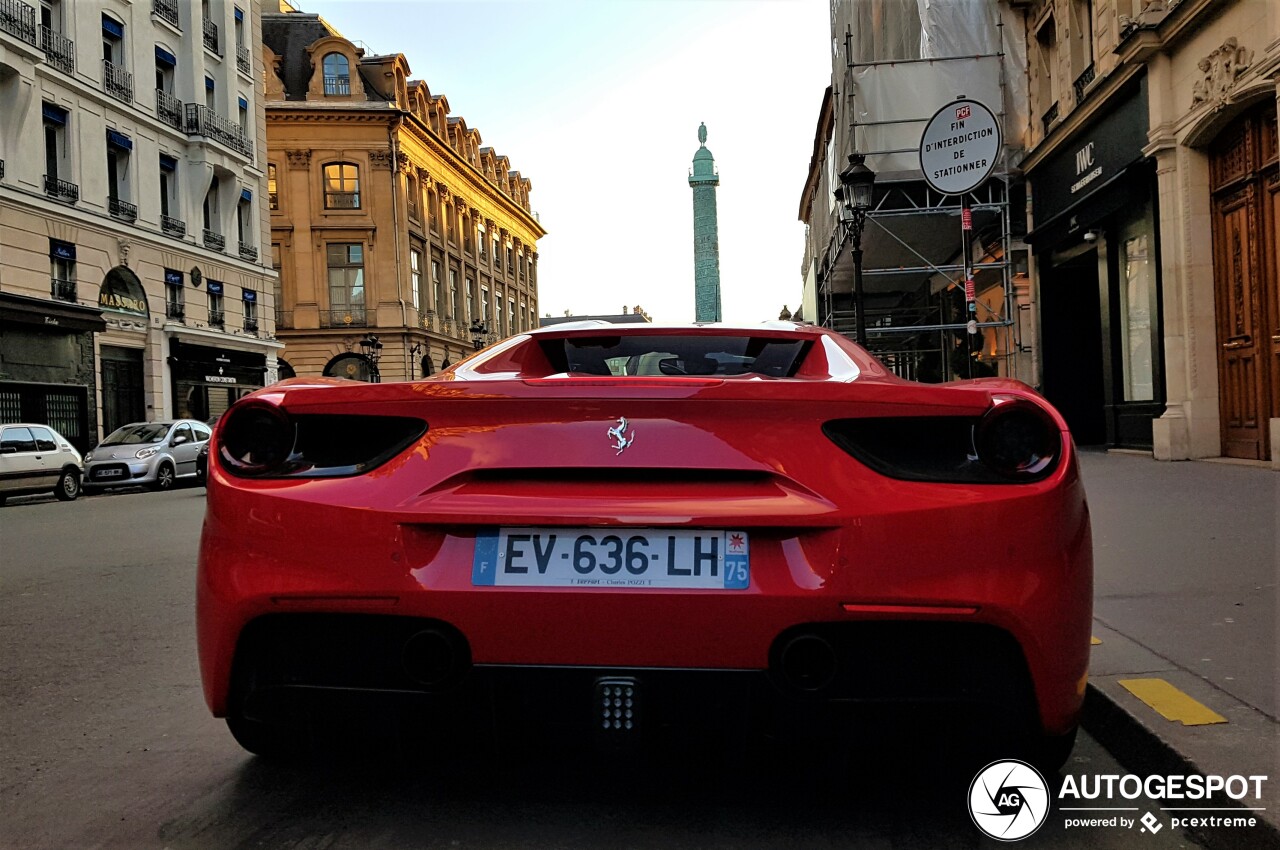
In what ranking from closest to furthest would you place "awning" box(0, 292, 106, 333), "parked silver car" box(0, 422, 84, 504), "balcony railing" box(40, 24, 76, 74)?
"parked silver car" box(0, 422, 84, 504)
"awning" box(0, 292, 106, 333)
"balcony railing" box(40, 24, 76, 74)

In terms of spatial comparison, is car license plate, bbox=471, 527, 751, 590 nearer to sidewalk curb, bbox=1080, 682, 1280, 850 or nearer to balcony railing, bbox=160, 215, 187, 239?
sidewalk curb, bbox=1080, 682, 1280, 850

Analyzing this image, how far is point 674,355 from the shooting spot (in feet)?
11.3

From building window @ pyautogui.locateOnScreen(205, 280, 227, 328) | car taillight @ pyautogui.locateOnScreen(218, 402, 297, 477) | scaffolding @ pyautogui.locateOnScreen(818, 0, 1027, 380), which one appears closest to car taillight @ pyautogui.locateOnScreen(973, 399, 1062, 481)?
car taillight @ pyautogui.locateOnScreen(218, 402, 297, 477)

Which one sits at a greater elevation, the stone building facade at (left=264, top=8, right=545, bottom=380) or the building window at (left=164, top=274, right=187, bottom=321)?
the stone building facade at (left=264, top=8, right=545, bottom=380)

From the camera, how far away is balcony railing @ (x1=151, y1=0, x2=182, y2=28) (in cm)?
2808

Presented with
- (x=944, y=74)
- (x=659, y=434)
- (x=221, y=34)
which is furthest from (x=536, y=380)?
(x=221, y=34)

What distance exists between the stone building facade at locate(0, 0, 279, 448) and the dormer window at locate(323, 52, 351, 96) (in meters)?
13.6

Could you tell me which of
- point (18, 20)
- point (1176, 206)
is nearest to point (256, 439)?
point (1176, 206)

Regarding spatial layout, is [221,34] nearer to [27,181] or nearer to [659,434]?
[27,181]

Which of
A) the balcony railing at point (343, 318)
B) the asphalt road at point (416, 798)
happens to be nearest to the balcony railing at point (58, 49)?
the balcony railing at point (343, 318)

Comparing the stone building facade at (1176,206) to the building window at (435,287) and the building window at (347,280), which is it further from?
the building window at (435,287)

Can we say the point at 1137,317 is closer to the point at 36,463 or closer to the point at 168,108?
the point at 36,463

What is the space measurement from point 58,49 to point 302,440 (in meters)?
26.3

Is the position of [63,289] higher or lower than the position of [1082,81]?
lower
